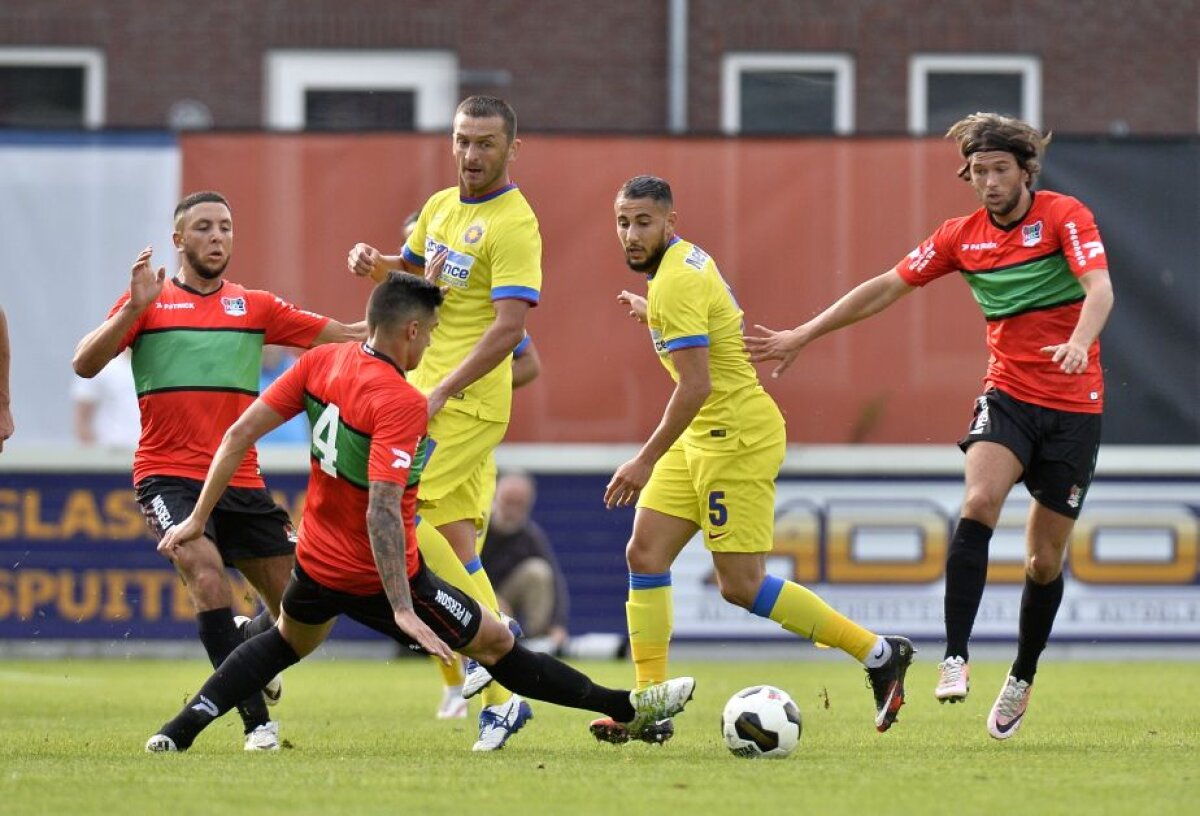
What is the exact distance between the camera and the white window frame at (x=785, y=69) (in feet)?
62.0

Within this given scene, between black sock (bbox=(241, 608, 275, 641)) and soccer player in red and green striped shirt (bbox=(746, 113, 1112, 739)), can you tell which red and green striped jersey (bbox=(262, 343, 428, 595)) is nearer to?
black sock (bbox=(241, 608, 275, 641))

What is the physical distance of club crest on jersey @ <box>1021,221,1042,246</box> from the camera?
28.0 feet

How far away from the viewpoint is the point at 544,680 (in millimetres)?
7656

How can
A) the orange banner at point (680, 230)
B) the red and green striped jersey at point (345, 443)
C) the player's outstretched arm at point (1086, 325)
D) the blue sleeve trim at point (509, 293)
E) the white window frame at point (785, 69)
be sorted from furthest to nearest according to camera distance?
1. the white window frame at point (785, 69)
2. the orange banner at point (680, 230)
3. the blue sleeve trim at point (509, 293)
4. the player's outstretched arm at point (1086, 325)
5. the red and green striped jersey at point (345, 443)

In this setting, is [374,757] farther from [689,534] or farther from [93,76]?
[93,76]

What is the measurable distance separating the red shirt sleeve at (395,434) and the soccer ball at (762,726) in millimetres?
1593

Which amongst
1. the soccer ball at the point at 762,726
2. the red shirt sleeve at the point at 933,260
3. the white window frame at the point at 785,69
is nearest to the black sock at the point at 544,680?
the soccer ball at the point at 762,726

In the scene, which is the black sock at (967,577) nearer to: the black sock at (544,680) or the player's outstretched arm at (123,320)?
the black sock at (544,680)

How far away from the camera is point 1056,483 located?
8.60 metres

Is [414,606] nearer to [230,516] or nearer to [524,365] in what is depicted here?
[230,516]

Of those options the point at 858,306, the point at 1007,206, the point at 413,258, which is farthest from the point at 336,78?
the point at 1007,206

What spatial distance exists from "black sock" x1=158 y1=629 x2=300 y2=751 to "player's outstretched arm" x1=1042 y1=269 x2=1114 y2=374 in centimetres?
297

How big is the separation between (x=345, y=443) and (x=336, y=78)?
11.7 m

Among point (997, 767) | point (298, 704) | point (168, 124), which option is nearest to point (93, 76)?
point (168, 124)
